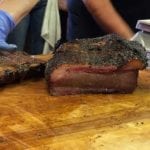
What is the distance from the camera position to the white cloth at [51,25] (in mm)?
2234

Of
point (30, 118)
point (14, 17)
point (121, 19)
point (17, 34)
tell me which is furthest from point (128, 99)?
point (17, 34)

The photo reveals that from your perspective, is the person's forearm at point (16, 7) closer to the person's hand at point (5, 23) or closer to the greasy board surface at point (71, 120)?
the person's hand at point (5, 23)

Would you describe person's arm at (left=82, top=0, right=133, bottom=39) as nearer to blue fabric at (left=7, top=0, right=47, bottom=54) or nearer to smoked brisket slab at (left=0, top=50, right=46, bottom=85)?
smoked brisket slab at (left=0, top=50, right=46, bottom=85)

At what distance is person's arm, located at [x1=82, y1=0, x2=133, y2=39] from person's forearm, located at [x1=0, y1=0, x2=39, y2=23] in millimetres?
262

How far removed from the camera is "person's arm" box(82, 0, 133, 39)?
155 cm

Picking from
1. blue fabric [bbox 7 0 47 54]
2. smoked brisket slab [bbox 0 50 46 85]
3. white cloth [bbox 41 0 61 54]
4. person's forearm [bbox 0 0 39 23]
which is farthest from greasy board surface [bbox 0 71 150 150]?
white cloth [bbox 41 0 61 54]

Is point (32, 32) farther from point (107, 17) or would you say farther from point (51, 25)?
point (107, 17)

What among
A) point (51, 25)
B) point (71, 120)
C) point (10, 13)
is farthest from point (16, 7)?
point (71, 120)

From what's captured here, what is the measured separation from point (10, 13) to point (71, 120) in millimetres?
726

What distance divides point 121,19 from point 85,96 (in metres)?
0.55

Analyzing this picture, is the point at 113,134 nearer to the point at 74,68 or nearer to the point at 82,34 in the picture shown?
the point at 74,68

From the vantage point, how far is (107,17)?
1.57 m

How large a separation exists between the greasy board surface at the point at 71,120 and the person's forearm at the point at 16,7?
0.46 metres

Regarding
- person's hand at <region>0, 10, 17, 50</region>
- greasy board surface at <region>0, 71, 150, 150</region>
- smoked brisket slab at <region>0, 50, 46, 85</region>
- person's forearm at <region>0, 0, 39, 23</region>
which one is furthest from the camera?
person's forearm at <region>0, 0, 39, 23</region>
